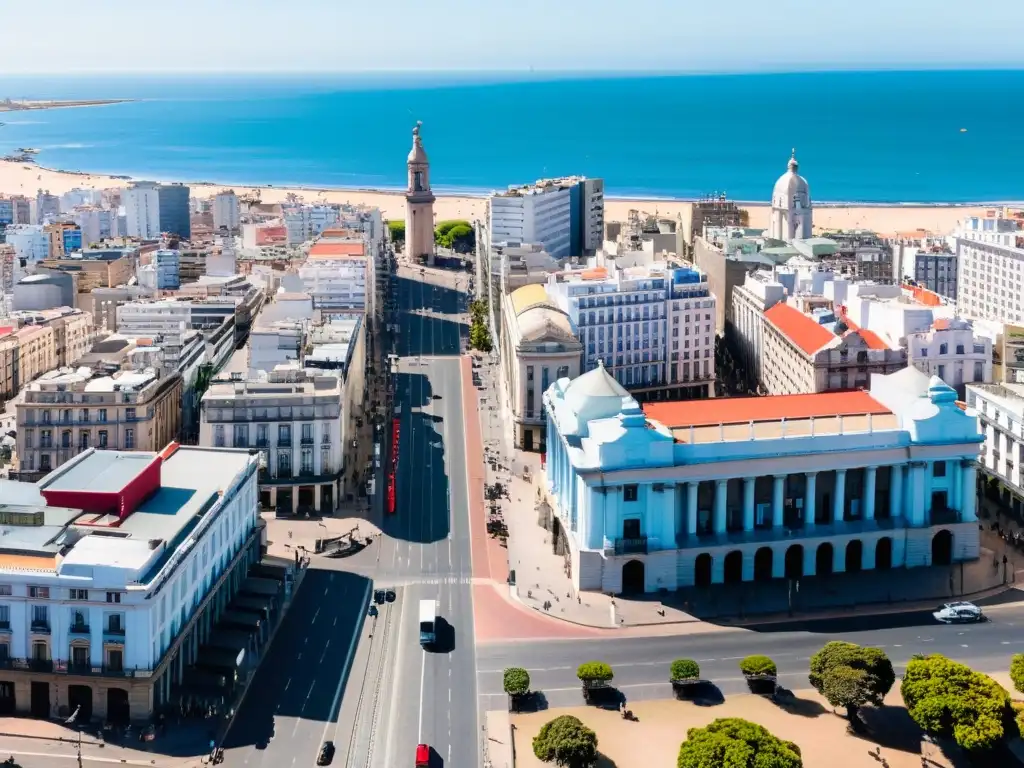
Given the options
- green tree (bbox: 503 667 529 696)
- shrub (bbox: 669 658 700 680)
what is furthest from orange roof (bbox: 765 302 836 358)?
green tree (bbox: 503 667 529 696)

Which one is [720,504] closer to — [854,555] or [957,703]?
[854,555]

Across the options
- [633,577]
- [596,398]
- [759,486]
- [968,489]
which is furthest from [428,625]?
[968,489]

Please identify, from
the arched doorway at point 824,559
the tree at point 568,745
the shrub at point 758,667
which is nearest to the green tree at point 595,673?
the tree at point 568,745

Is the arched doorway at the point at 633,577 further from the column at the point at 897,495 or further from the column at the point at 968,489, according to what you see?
the column at the point at 968,489

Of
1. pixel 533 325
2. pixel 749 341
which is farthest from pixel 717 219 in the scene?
pixel 533 325

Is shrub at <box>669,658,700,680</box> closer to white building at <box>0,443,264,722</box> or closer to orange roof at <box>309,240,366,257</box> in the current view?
white building at <box>0,443,264,722</box>

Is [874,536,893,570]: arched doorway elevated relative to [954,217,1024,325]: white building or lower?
lower
